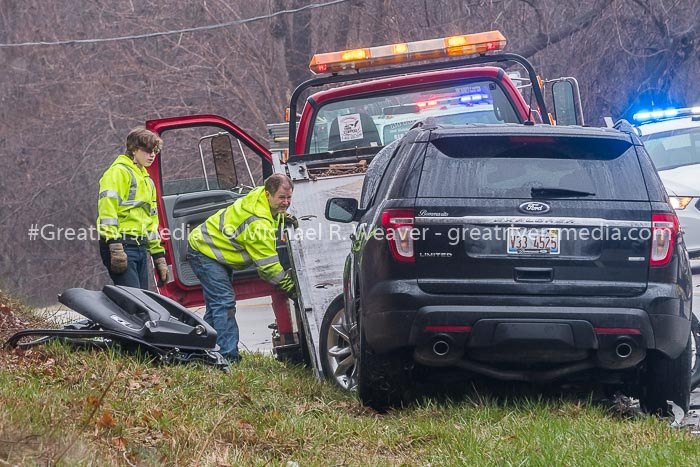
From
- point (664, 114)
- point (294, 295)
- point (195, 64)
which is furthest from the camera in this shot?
point (195, 64)

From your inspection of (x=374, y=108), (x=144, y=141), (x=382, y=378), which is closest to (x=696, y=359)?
(x=382, y=378)

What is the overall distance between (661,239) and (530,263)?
2.25ft

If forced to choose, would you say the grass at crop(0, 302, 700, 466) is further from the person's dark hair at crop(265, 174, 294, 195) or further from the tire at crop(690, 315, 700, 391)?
the person's dark hair at crop(265, 174, 294, 195)

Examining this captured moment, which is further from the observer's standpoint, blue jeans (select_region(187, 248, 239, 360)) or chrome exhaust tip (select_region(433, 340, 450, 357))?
blue jeans (select_region(187, 248, 239, 360))

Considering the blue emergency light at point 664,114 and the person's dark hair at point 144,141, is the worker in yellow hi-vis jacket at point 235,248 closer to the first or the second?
the person's dark hair at point 144,141

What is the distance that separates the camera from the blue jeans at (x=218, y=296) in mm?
9341

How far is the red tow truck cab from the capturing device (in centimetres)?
1019

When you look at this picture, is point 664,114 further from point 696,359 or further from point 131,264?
point 131,264

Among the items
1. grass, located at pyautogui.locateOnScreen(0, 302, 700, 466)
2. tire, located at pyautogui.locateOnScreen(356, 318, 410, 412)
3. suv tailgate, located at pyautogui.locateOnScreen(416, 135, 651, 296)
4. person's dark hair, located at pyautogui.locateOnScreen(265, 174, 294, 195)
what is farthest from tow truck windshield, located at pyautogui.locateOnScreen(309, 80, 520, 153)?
tire, located at pyautogui.locateOnScreen(356, 318, 410, 412)

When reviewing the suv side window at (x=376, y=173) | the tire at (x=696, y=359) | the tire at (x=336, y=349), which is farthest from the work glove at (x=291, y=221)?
the tire at (x=696, y=359)

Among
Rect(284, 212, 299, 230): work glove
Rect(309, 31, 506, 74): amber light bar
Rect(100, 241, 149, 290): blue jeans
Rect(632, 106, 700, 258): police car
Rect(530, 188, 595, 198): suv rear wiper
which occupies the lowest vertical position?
Rect(632, 106, 700, 258): police car

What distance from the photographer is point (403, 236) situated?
21.1 feet

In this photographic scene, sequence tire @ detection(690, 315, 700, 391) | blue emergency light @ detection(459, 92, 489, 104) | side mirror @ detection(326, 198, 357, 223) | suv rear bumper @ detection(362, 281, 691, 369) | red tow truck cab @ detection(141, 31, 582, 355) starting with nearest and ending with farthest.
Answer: suv rear bumper @ detection(362, 281, 691, 369) < side mirror @ detection(326, 198, 357, 223) < tire @ detection(690, 315, 700, 391) < red tow truck cab @ detection(141, 31, 582, 355) < blue emergency light @ detection(459, 92, 489, 104)

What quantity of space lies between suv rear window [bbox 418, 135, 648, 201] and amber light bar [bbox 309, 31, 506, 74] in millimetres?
3860
